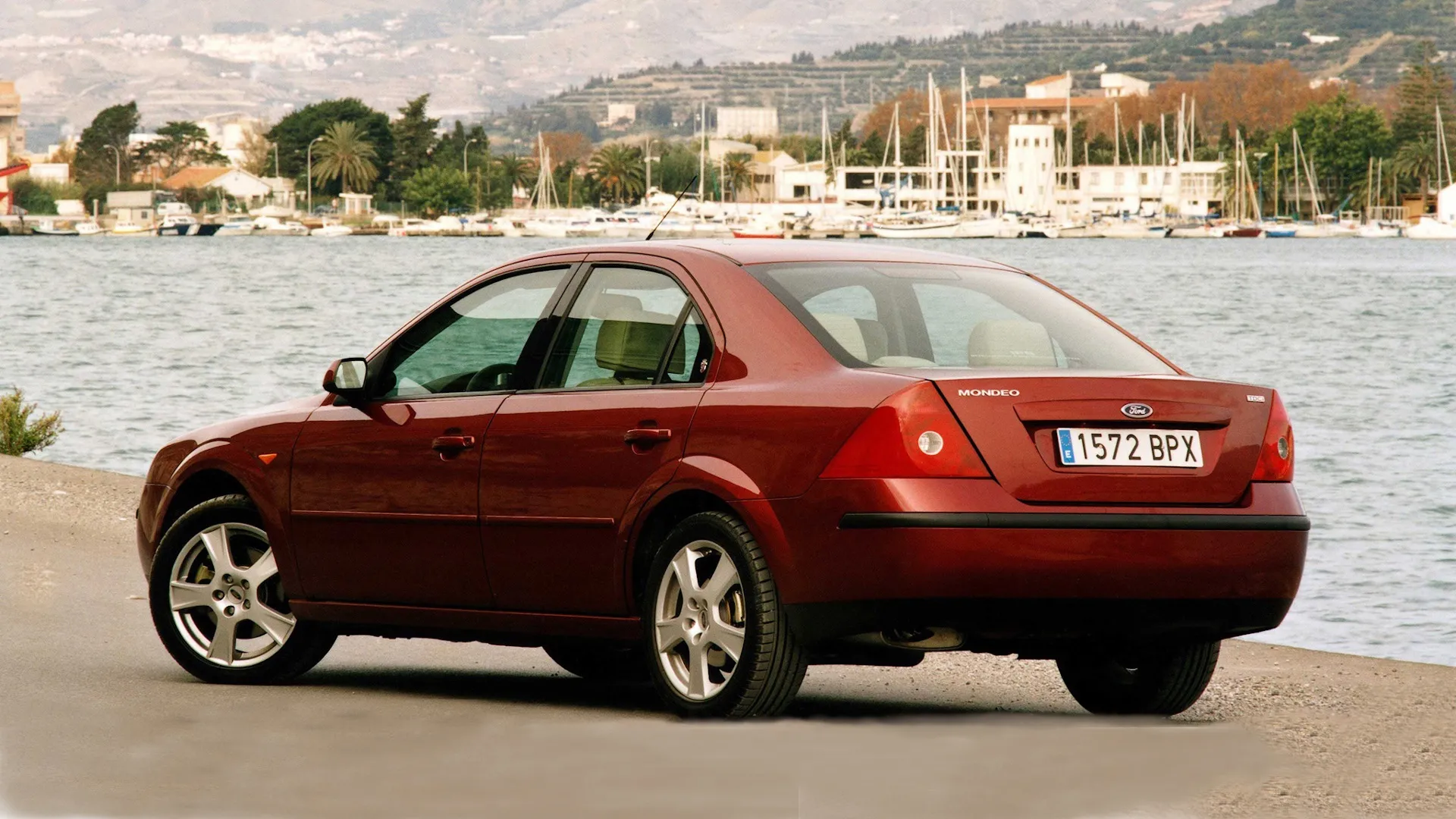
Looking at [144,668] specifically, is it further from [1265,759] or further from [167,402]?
[167,402]

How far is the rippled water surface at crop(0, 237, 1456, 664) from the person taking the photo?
20.7 metres

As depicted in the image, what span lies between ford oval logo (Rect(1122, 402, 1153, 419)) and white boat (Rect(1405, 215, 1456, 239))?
175 m

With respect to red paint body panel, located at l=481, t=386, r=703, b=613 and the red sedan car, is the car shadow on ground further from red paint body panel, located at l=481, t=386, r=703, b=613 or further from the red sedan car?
red paint body panel, located at l=481, t=386, r=703, b=613

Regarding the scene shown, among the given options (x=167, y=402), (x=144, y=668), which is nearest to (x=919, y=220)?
(x=167, y=402)

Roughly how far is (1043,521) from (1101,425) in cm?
35

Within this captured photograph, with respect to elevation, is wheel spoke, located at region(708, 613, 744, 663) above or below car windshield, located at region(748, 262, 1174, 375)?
below

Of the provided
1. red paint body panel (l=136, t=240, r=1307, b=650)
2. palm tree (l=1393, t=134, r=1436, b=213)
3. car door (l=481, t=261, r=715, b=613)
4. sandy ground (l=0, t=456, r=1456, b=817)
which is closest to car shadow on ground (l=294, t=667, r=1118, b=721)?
sandy ground (l=0, t=456, r=1456, b=817)

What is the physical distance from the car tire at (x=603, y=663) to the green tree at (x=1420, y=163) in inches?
7743

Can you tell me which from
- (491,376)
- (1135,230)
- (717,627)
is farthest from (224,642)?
(1135,230)

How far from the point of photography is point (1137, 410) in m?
6.33

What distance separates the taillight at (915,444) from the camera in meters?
6.11

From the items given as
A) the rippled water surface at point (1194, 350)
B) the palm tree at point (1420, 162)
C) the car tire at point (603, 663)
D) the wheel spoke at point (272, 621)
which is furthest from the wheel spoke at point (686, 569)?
the palm tree at point (1420, 162)

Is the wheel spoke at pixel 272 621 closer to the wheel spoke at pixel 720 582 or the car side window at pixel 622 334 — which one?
the car side window at pixel 622 334

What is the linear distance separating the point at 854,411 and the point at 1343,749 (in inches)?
80.4
